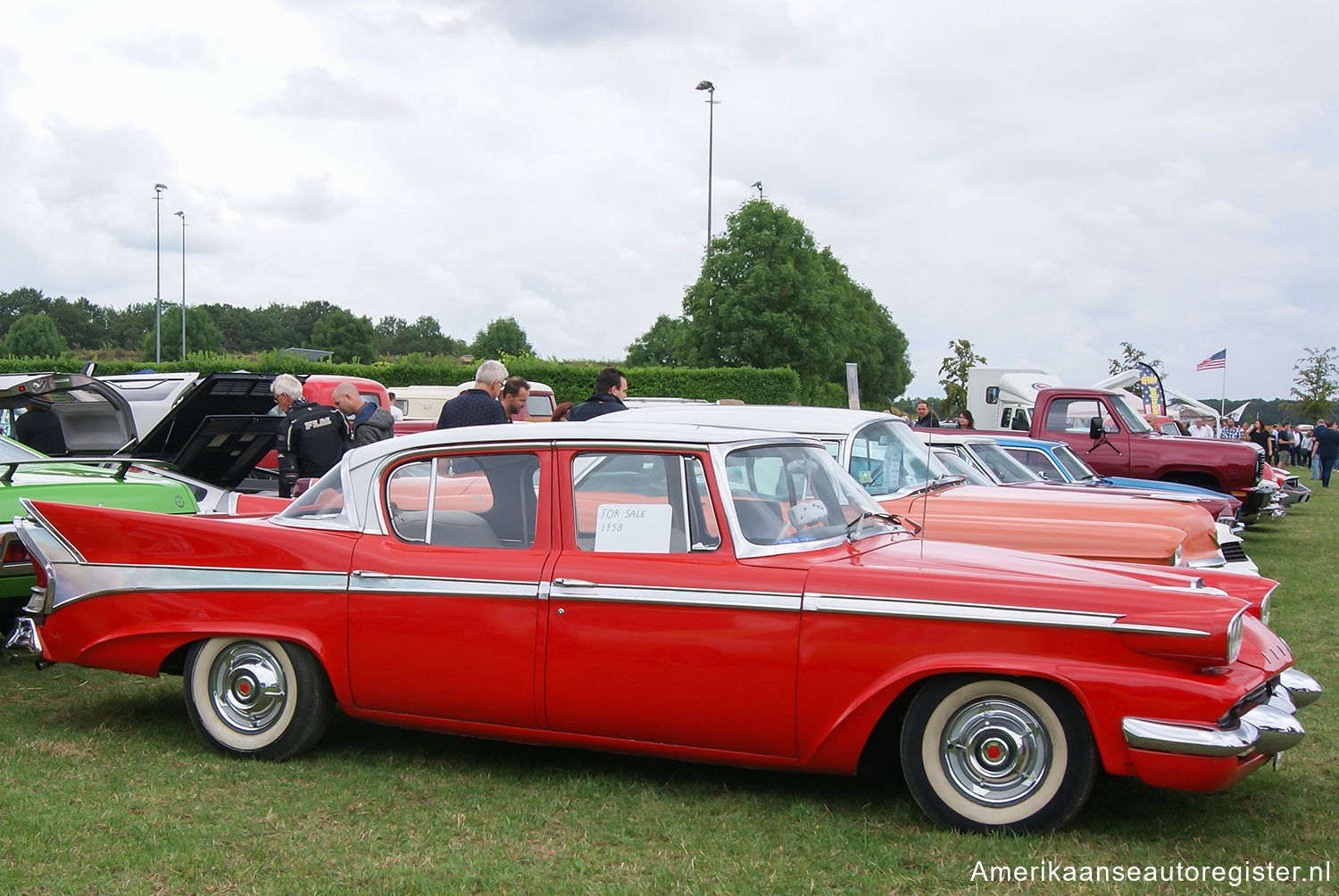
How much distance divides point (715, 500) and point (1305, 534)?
48.4 ft

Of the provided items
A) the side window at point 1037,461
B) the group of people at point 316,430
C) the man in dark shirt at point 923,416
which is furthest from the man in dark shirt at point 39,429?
the man in dark shirt at point 923,416

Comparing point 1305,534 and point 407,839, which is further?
point 1305,534

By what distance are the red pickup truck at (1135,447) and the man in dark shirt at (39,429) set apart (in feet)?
35.7

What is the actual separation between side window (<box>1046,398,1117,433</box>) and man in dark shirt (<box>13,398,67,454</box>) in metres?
11.5

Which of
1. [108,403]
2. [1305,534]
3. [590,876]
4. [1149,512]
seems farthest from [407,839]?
[1305,534]

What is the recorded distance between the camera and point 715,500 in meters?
4.45

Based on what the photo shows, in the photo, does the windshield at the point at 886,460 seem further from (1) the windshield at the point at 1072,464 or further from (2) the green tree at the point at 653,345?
(2) the green tree at the point at 653,345

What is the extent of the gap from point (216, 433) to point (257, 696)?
12.8 ft

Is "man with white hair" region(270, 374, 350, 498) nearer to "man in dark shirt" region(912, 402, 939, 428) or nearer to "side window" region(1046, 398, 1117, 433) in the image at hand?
"man in dark shirt" region(912, 402, 939, 428)

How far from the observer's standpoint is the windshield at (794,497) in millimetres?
4484

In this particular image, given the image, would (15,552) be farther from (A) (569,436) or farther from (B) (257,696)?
(A) (569,436)

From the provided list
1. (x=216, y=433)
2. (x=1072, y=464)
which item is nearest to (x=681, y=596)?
(x=216, y=433)

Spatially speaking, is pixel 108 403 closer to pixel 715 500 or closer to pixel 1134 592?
pixel 715 500

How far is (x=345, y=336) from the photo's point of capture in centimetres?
10506
